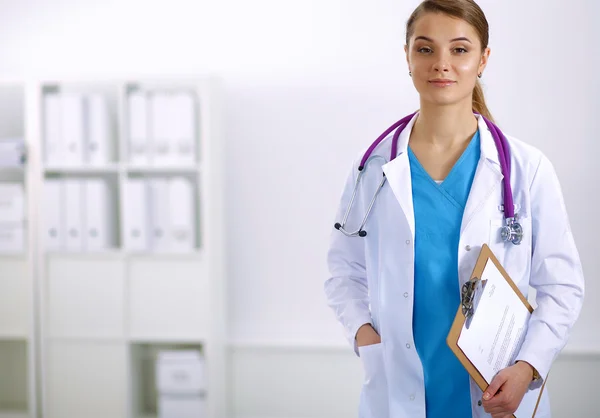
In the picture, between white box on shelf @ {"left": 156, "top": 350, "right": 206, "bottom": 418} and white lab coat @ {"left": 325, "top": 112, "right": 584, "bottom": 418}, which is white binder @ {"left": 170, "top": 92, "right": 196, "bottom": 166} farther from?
white lab coat @ {"left": 325, "top": 112, "right": 584, "bottom": 418}

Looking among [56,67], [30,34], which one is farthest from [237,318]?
[30,34]

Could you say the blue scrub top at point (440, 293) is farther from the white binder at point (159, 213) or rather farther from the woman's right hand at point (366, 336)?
the white binder at point (159, 213)

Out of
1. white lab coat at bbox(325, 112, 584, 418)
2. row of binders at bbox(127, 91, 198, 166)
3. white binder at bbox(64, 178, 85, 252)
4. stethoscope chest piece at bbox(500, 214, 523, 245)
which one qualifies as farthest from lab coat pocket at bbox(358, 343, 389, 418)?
white binder at bbox(64, 178, 85, 252)

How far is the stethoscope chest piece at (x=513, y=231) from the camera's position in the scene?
1.28 meters

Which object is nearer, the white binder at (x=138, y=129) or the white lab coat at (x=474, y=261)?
the white lab coat at (x=474, y=261)

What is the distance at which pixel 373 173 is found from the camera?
4.80 ft

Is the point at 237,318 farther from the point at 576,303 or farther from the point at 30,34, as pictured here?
the point at 576,303

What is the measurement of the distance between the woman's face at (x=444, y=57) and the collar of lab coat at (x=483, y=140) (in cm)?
10

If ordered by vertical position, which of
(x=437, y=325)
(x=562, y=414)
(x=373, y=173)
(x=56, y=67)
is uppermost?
(x=56, y=67)

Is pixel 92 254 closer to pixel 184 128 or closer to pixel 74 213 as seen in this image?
pixel 74 213

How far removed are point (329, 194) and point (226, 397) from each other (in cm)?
107

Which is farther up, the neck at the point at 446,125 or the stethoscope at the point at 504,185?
the neck at the point at 446,125

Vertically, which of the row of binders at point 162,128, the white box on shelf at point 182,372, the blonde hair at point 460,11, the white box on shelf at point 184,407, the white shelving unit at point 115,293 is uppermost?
the blonde hair at point 460,11

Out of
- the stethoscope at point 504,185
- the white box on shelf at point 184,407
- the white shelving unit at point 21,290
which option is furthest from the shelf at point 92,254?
the stethoscope at point 504,185
